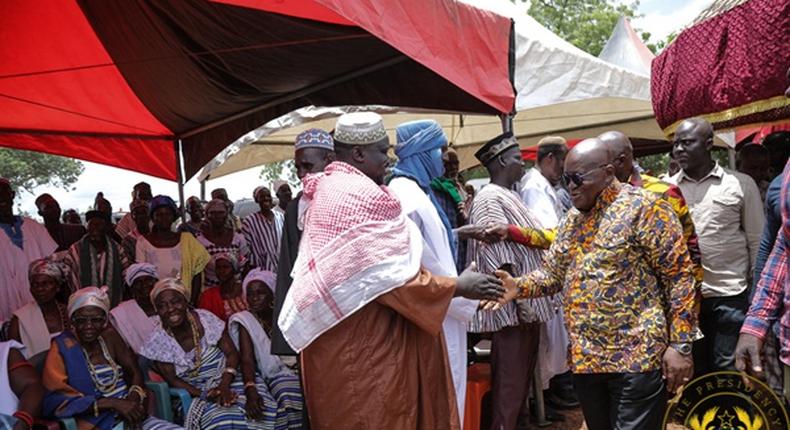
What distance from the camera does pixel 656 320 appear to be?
262 centimetres

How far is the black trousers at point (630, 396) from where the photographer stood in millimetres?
2627

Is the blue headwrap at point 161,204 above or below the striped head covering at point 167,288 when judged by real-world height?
above

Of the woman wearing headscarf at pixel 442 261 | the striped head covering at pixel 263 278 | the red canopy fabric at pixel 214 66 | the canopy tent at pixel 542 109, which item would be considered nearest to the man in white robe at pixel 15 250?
the red canopy fabric at pixel 214 66

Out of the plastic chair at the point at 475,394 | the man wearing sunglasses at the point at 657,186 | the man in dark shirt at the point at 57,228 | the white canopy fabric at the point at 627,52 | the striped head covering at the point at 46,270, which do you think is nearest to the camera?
the man wearing sunglasses at the point at 657,186

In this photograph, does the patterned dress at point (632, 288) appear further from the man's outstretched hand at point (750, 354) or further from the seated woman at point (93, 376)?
the seated woman at point (93, 376)

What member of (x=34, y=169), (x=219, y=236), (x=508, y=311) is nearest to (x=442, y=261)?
(x=508, y=311)

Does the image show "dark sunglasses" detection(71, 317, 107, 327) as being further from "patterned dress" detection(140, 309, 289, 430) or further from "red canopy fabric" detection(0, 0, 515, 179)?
"red canopy fabric" detection(0, 0, 515, 179)

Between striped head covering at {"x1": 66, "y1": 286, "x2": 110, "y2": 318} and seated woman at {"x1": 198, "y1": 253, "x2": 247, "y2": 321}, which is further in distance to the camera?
seated woman at {"x1": 198, "y1": 253, "x2": 247, "y2": 321}

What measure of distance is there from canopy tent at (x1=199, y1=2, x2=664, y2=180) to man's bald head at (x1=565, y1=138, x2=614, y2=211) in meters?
1.90

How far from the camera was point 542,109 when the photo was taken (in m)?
11.4

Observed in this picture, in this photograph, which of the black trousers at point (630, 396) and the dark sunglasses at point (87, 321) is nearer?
the black trousers at point (630, 396)

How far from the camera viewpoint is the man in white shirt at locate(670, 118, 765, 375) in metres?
3.82

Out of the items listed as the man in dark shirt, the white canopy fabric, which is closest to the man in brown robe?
the man in dark shirt

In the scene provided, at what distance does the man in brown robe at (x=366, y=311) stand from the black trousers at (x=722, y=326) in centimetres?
203
